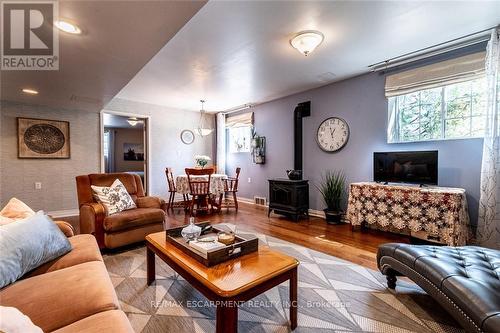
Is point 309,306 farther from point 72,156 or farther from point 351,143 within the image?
point 72,156

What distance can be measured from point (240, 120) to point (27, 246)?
5096 millimetres

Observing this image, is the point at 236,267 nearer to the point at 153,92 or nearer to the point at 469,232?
the point at 469,232

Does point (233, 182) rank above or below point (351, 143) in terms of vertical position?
below

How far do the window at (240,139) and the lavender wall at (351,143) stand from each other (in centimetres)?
50

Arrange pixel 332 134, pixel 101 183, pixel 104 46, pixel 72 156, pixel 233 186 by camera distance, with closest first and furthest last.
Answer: pixel 104 46, pixel 101 183, pixel 332 134, pixel 72 156, pixel 233 186

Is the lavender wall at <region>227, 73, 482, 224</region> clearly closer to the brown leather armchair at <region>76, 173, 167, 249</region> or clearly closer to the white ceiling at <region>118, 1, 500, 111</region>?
the white ceiling at <region>118, 1, 500, 111</region>

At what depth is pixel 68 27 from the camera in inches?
70.7

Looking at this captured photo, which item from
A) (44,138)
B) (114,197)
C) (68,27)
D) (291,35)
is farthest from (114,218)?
(44,138)

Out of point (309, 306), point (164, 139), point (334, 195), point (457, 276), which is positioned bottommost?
point (309, 306)

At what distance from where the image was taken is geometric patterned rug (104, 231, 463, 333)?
1436mm

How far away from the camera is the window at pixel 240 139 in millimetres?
5972

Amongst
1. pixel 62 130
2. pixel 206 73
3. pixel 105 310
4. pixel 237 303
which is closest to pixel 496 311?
pixel 237 303

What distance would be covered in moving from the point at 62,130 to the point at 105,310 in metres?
4.78

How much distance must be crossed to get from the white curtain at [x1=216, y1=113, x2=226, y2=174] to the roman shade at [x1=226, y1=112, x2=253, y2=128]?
146 mm
